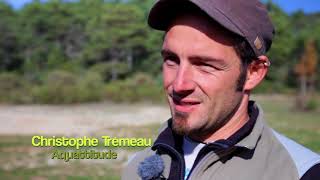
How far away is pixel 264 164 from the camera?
998 millimetres

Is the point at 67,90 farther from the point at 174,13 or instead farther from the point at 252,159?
the point at 252,159

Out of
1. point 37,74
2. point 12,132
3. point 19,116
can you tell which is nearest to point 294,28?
point 37,74

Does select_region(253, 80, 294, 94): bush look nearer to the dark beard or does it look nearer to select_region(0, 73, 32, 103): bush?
select_region(0, 73, 32, 103): bush

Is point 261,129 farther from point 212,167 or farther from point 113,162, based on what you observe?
point 113,162

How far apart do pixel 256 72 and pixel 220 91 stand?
12 cm

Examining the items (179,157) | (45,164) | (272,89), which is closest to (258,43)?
(179,157)

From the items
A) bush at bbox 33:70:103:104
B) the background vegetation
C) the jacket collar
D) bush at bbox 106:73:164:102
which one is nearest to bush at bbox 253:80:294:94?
the background vegetation

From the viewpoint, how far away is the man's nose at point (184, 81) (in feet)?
3.37

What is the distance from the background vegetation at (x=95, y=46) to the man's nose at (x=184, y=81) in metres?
26.5

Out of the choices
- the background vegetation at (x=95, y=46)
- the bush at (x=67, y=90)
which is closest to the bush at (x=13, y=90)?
the bush at (x=67, y=90)

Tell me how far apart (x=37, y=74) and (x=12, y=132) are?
20.5 m

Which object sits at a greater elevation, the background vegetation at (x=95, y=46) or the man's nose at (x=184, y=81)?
the man's nose at (x=184, y=81)

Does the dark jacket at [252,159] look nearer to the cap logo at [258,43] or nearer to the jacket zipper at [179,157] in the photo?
the jacket zipper at [179,157]

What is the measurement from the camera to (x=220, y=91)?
3.39 ft
